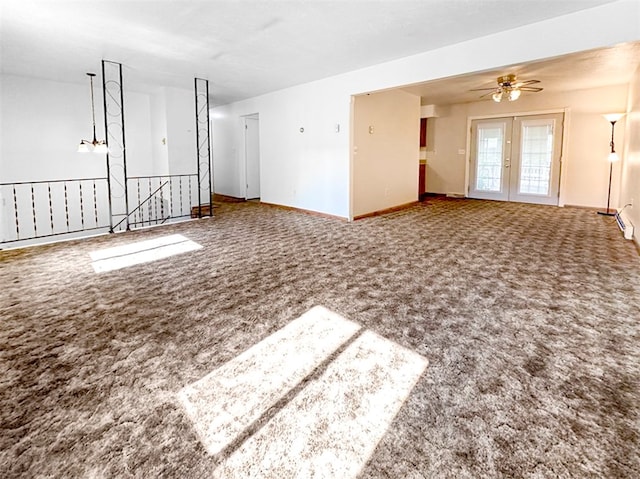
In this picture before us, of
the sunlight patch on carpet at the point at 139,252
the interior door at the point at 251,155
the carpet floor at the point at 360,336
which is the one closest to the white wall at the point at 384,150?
the carpet floor at the point at 360,336

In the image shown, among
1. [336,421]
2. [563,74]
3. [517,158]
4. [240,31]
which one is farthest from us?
[517,158]

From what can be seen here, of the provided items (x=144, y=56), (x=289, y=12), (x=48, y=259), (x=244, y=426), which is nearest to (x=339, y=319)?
(x=244, y=426)

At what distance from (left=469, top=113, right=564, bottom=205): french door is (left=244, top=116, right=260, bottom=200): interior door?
5670mm

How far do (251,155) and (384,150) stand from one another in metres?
3.85

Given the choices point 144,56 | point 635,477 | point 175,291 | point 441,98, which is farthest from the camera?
point 441,98

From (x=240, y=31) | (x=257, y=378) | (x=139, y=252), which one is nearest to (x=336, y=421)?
(x=257, y=378)

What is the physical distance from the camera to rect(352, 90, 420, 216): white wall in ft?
22.1

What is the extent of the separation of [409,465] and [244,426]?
74 cm

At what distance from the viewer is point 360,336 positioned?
2510 mm

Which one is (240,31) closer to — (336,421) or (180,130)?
(180,130)

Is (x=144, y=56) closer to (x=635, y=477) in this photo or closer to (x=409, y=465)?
(x=409, y=465)

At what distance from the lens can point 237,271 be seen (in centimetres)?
391

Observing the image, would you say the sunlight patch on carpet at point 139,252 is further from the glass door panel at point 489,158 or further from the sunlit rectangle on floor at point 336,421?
the glass door panel at point 489,158

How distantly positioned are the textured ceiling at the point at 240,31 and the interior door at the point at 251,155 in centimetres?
319
